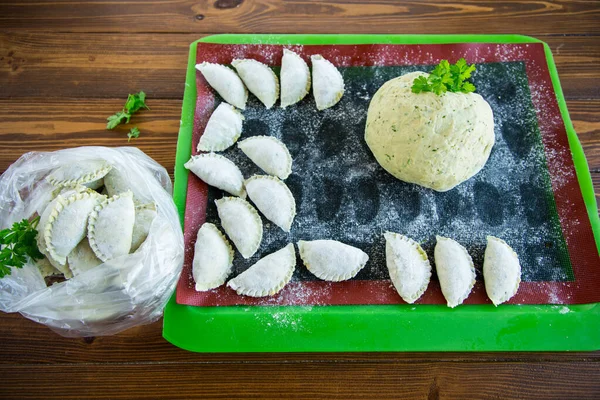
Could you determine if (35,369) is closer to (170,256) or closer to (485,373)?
(170,256)

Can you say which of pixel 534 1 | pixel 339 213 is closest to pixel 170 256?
pixel 339 213

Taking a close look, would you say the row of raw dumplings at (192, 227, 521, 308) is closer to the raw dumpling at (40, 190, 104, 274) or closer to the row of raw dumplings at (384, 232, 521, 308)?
the row of raw dumplings at (384, 232, 521, 308)

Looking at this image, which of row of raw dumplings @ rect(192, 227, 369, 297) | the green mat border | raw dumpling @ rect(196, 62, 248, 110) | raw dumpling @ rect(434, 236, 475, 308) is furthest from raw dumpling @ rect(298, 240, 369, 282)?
raw dumpling @ rect(196, 62, 248, 110)

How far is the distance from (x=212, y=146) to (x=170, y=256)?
503 mm

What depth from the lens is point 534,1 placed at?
2145 millimetres

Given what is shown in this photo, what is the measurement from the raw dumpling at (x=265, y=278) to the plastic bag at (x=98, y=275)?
22 cm

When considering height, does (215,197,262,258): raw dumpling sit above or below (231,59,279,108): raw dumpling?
below

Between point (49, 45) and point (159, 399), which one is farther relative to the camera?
point (49, 45)

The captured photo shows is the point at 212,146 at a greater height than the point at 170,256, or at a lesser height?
greater

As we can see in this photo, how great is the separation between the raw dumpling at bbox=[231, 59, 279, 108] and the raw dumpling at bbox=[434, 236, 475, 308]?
862mm

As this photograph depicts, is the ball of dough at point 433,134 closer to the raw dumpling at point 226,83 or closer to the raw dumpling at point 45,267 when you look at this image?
the raw dumpling at point 226,83

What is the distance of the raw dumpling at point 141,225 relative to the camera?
4.57 feet

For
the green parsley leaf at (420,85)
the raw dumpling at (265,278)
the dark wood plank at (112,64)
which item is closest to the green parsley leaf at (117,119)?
the dark wood plank at (112,64)

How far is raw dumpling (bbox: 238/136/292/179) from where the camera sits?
1706 millimetres
